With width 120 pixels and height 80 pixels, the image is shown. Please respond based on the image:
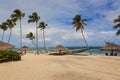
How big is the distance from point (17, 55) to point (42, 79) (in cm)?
1063

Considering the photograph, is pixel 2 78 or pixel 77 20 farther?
pixel 77 20

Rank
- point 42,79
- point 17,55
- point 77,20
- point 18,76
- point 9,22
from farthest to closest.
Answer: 1. point 9,22
2. point 77,20
3. point 17,55
4. point 18,76
5. point 42,79

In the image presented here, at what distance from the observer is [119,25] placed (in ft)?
122

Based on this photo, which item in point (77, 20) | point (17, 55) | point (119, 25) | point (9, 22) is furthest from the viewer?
point (9, 22)

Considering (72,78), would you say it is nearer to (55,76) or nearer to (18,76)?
(55,76)

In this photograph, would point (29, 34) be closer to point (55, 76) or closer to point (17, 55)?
point (17, 55)

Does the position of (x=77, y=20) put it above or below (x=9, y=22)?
below

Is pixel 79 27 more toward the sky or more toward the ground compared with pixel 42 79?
more toward the sky

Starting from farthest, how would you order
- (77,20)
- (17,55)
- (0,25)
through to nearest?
(0,25), (77,20), (17,55)

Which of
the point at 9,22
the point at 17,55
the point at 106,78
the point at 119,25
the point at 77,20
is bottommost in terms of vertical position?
the point at 106,78

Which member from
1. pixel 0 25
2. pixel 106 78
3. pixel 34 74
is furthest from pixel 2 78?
pixel 0 25

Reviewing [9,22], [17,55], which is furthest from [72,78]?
[9,22]

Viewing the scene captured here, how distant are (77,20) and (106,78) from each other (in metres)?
35.8

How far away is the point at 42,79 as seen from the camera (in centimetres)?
1318
